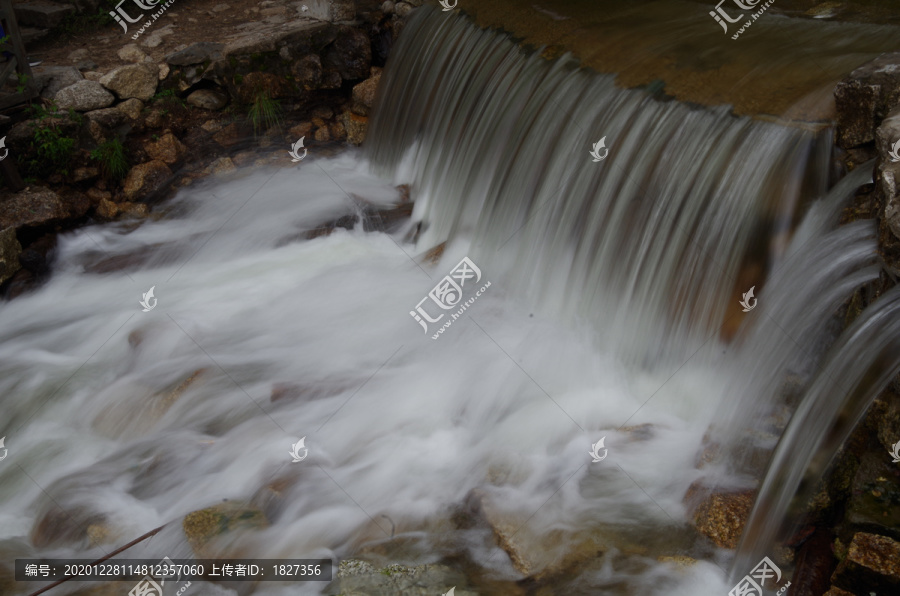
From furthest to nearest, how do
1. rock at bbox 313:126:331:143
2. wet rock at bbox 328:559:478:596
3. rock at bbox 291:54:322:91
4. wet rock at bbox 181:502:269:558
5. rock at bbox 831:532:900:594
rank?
rock at bbox 313:126:331:143 < rock at bbox 291:54:322:91 < wet rock at bbox 181:502:269:558 < wet rock at bbox 328:559:478:596 < rock at bbox 831:532:900:594

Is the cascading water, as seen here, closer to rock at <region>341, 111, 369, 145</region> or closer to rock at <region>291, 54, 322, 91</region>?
rock at <region>341, 111, 369, 145</region>

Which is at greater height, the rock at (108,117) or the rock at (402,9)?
the rock at (402,9)

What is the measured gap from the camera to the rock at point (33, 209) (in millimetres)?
6430

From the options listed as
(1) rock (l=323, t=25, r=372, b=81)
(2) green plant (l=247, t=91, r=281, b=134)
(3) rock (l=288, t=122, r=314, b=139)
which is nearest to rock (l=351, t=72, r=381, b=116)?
(1) rock (l=323, t=25, r=372, b=81)

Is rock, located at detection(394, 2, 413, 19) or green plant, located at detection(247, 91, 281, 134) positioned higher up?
rock, located at detection(394, 2, 413, 19)

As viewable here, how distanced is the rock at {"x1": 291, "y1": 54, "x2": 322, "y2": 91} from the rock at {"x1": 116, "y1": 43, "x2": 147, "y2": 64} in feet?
4.93

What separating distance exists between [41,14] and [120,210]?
2.65 m

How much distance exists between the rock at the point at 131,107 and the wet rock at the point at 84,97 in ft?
0.35

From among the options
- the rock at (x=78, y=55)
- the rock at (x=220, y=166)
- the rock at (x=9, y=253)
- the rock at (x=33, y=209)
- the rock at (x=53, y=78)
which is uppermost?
the rock at (x=78, y=55)

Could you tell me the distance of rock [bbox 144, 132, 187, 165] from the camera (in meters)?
7.33

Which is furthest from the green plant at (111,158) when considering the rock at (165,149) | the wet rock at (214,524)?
the wet rock at (214,524)

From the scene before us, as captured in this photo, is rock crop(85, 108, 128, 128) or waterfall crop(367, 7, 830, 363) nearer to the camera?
waterfall crop(367, 7, 830, 363)

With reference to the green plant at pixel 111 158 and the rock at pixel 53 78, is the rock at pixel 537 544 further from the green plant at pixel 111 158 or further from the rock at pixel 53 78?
the rock at pixel 53 78

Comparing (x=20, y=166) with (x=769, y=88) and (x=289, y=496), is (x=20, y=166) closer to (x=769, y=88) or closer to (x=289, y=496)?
(x=289, y=496)
